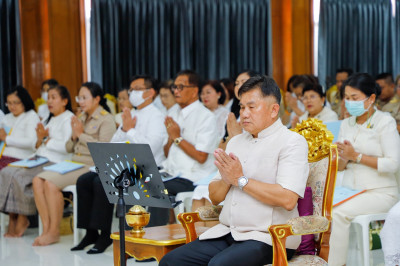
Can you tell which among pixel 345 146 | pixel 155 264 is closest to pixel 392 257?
pixel 345 146

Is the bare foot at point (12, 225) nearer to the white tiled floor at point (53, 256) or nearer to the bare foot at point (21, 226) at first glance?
the bare foot at point (21, 226)

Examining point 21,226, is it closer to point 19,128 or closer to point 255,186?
point 19,128

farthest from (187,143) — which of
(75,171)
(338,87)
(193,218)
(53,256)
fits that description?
(338,87)

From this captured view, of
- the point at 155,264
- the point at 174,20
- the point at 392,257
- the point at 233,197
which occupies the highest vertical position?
→ the point at 174,20

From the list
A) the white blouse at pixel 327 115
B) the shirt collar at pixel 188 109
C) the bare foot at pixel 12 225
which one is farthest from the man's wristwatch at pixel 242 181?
the bare foot at pixel 12 225

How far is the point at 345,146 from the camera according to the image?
13.0ft

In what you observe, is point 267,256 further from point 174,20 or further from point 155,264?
point 174,20

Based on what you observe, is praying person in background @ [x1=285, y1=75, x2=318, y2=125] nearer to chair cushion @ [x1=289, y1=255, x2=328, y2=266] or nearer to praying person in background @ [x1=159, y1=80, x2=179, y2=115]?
praying person in background @ [x1=159, y1=80, x2=179, y2=115]

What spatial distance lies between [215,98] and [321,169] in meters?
3.44

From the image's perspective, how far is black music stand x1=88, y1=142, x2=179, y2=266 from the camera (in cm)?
294

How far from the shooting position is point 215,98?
21.3 feet

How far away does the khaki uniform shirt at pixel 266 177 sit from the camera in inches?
111

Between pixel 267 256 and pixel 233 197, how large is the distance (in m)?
0.31

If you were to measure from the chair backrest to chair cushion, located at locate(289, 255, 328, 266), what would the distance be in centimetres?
11
